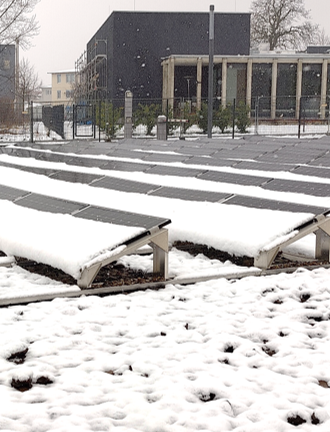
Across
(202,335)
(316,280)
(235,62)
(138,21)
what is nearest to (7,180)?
(316,280)

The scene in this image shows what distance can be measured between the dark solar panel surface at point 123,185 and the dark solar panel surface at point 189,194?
305 millimetres

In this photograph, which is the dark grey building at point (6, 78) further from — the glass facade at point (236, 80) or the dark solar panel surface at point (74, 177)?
the dark solar panel surface at point (74, 177)

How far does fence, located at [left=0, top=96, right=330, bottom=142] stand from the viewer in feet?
91.2

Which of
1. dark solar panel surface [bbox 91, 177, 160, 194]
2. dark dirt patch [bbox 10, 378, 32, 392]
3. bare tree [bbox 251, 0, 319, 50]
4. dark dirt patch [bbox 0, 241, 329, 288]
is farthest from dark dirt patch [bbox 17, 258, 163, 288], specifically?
bare tree [bbox 251, 0, 319, 50]

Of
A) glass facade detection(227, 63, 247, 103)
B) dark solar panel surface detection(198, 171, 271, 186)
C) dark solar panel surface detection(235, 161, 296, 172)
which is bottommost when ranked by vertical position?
dark solar panel surface detection(198, 171, 271, 186)

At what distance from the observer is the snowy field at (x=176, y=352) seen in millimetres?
3664

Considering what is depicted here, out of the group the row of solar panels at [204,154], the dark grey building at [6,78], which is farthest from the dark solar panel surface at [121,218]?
the dark grey building at [6,78]

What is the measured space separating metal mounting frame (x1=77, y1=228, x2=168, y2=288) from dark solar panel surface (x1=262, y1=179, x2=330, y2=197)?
11.6 ft

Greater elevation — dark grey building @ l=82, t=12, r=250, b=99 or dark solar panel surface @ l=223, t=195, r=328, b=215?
dark grey building @ l=82, t=12, r=250, b=99

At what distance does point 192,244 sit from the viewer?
8211 mm

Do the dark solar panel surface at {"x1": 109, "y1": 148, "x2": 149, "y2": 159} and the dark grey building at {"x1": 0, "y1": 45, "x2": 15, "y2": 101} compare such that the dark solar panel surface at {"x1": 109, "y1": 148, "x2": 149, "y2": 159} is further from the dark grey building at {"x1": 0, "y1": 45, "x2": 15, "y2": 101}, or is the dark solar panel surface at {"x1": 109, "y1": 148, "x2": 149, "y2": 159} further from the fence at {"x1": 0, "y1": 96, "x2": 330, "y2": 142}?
the dark grey building at {"x1": 0, "y1": 45, "x2": 15, "y2": 101}

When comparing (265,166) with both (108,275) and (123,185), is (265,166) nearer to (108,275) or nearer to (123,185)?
(123,185)

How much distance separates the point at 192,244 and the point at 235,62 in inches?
1283

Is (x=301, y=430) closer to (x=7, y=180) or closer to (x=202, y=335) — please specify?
(x=202, y=335)
